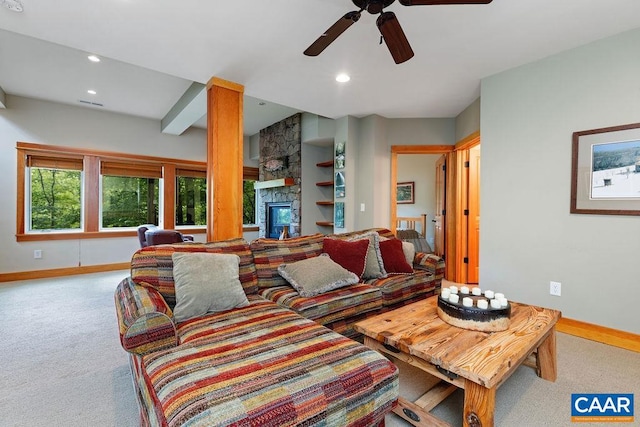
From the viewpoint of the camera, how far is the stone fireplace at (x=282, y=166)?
5445 millimetres

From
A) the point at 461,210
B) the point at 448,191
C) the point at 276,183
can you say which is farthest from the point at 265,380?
the point at 276,183

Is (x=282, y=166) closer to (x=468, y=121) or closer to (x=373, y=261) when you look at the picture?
(x=468, y=121)

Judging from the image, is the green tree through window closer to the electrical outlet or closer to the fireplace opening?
the fireplace opening

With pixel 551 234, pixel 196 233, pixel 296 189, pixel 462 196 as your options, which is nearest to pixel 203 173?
pixel 196 233

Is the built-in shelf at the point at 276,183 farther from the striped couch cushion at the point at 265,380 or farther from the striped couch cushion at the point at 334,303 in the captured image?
the striped couch cushion at the point at 265,380

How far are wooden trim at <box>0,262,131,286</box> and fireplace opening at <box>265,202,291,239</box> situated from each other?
2.74 meters

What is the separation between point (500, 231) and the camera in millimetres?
3080

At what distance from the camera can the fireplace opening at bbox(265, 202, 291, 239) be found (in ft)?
19.1

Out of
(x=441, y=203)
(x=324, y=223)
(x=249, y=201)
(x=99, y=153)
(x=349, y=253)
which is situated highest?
(x=99, y=153)

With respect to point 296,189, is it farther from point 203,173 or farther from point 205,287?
point 205,287

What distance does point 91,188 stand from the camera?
515 cm

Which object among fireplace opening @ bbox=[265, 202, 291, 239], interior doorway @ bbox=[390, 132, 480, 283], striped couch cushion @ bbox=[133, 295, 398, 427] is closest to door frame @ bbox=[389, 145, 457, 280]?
interior doorway @ bbox=[390, 132, 480, 283]

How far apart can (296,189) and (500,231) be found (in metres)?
3.40

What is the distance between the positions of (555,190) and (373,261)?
1791mm
